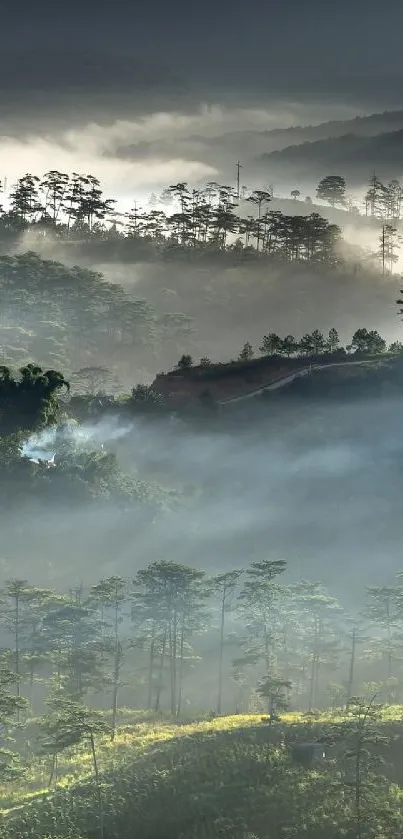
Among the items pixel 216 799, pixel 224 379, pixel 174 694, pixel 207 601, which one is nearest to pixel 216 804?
pixel 216 799

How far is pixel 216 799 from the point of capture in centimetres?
6244

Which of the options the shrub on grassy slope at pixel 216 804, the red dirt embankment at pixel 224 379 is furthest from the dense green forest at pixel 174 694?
the red dirt embankment at pixel 224 379

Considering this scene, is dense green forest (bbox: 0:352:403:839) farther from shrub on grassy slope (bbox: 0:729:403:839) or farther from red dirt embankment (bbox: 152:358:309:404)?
red dirt embankment (bbox: 152:358:309:404)

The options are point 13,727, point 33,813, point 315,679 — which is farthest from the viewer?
point 315,679

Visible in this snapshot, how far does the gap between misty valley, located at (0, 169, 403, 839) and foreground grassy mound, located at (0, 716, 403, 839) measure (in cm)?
15

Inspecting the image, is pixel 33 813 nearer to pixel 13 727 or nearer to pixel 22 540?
pixel 13 727

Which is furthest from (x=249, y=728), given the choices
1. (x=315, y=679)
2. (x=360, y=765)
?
(x=315, y=679)

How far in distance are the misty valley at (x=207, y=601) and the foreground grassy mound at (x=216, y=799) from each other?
0.15 m

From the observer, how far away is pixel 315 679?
306 feet

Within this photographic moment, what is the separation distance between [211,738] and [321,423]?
255 ft

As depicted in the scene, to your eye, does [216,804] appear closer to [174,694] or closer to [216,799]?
[216,799]

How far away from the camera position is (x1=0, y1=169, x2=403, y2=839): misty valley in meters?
63.1

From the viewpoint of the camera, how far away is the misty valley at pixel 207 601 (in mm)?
63094

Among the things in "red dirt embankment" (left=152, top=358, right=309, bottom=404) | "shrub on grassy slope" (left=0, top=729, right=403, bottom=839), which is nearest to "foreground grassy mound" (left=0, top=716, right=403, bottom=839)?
"shrub on grassy slope" (left=0, top=729, right=403, bottom=839)
